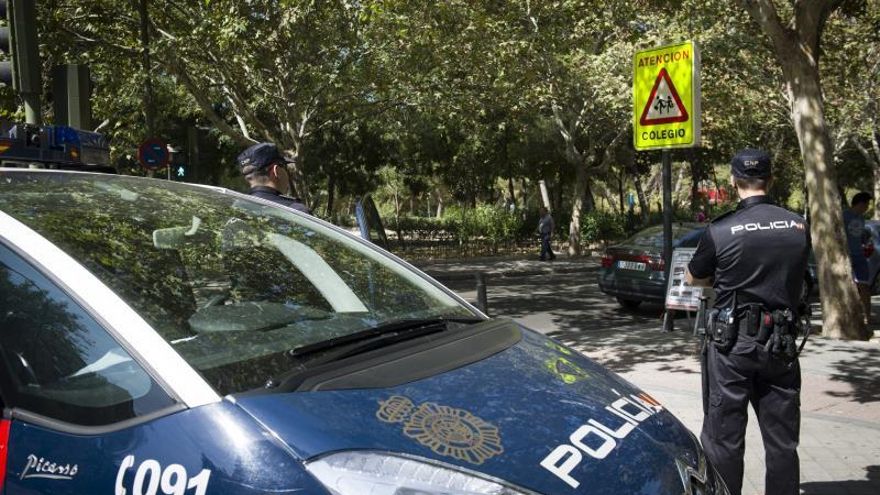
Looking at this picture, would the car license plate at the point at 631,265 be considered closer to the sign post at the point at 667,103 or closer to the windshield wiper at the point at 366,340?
the sign post at the point at 667,103

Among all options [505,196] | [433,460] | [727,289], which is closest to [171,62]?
[727,289]

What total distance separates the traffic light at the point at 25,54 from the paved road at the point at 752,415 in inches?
217

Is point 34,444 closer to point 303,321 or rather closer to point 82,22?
point 303,321

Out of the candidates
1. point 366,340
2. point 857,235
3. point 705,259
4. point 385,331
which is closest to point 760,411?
point 705,259

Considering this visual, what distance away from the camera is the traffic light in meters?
6.50

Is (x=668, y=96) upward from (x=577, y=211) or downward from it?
upward

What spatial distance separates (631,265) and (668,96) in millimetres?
6519

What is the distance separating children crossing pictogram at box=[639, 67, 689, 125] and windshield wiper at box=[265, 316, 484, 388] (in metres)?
3.76

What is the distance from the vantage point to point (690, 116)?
5.80 meters

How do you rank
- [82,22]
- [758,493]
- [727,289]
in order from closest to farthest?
[727,289] < [758,493] < [82,22]

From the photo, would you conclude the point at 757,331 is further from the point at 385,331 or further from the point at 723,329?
the point at 385,331

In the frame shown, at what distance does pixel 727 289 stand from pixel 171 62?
513 inches

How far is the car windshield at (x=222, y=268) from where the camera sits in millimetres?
2078

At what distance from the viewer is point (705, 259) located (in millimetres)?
3727
